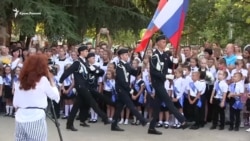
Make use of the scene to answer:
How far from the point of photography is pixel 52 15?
1678cm

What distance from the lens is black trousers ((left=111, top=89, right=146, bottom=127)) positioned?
9.77 meters

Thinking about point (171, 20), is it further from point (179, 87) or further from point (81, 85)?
point (81, 85)

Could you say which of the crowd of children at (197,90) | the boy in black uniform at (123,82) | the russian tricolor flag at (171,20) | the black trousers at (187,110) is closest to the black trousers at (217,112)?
the crowd of children at (197,90)

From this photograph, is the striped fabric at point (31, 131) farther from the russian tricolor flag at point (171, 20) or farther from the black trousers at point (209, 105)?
the black trousers at point (209, 105)

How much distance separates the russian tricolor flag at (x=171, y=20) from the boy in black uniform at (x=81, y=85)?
1.29m

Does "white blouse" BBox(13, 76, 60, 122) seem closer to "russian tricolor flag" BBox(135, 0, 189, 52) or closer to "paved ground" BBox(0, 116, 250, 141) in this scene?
"paved ground" BBox(0, 116, 250, 141)

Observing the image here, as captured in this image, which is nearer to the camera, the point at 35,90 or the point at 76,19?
the point at 35,90

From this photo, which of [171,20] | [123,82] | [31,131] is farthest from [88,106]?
[31,131]

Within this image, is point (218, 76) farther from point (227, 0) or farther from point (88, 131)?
point (227, 0)

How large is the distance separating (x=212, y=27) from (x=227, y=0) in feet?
7.28

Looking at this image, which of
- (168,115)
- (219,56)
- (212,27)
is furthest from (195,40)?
(168,115)

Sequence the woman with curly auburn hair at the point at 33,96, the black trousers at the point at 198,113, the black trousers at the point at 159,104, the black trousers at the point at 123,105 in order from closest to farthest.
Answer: the woman with curly auburn hair at the point at 33,96 → the black trousers at the point at 159,104 → the black trousers at the point at 123,105 → the black trousers at the point at 198,113

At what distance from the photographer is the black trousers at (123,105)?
977cm

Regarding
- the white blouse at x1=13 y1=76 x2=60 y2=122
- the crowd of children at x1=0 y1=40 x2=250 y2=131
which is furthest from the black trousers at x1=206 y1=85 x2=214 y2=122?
the white blouse at x1=13 y1=76 x2=60 y2=122
